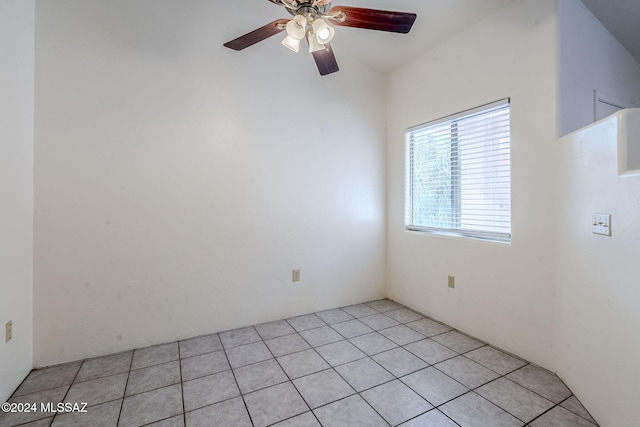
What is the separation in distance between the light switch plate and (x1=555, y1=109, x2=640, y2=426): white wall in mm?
32

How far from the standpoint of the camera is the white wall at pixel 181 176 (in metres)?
2.05

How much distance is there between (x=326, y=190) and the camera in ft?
10.1

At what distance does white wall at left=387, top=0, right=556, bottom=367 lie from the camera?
6.49 ft

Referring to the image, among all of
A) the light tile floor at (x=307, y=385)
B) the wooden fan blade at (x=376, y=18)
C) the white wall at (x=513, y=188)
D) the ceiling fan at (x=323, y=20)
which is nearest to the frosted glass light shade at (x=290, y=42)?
the ceiling fan at (x=323, y=20)

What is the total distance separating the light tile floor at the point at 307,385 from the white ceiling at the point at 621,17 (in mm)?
2580

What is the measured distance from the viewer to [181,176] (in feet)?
7.91

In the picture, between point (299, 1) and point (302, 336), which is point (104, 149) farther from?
point (302, 336)

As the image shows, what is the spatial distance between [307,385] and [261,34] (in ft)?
7.61

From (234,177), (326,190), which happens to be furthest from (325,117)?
(234,177)

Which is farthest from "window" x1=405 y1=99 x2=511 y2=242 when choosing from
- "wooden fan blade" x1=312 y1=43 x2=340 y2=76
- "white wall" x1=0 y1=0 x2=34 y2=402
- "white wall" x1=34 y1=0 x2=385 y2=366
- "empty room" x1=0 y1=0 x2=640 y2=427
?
"white wall" x1=0 y1=0 x2=34 y2=402

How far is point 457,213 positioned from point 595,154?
1218 millimetres

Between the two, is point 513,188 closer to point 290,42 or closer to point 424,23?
point 424,23

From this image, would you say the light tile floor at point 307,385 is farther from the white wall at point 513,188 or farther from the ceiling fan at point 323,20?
the ceiling fan at point 323,20

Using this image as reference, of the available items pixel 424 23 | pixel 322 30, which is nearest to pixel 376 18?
pixel 322 30
